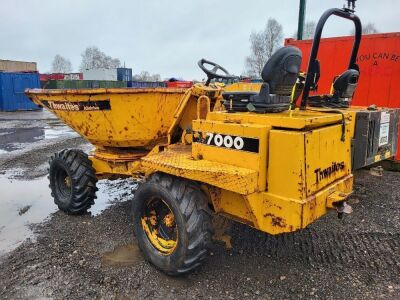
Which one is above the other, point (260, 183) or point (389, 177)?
point (260, 183)

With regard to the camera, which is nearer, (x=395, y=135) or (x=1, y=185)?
(x=395, y=135)

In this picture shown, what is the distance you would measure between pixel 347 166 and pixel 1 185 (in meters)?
5.46

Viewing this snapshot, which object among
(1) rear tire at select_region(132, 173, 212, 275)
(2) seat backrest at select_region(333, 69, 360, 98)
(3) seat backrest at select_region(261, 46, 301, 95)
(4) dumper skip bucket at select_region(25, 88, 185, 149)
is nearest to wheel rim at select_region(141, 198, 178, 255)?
(1) rear tire at select_region(132, 173, 212, 275)

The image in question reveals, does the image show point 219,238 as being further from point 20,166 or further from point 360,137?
point 20,166

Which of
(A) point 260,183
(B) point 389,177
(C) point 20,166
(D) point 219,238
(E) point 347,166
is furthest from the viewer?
(C) point 20,166

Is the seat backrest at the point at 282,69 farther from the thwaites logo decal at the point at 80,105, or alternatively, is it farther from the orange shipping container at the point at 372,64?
the orange shipping container at the point at 372,64

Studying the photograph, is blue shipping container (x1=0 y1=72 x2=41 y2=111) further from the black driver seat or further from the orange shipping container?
the black driver seat

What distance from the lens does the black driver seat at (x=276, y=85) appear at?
292cm

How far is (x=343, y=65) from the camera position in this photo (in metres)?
6.71

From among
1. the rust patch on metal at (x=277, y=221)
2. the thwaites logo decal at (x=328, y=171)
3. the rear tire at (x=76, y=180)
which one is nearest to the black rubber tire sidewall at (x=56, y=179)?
the rear tire at (x=76, y=180)

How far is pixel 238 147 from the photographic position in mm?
2893

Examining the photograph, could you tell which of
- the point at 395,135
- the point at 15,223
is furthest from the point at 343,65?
the point at 15,223

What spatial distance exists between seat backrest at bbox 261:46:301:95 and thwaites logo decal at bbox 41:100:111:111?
1.85 meters

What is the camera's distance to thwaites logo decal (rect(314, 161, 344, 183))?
2.79 metres
